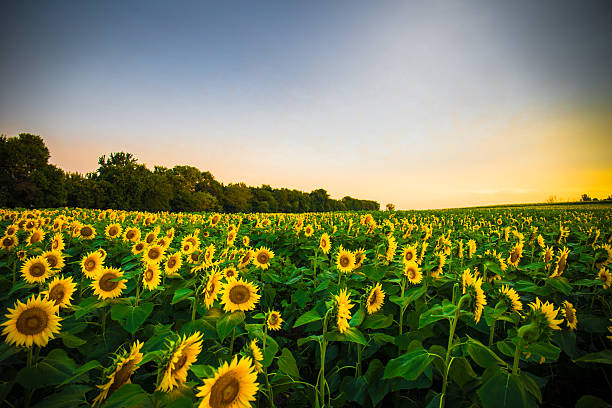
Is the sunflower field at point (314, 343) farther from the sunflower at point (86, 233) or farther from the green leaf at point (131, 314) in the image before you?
the sunflower at point (86, 233)

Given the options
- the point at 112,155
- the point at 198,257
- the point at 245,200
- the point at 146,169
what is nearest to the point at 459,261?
the point at 198,257

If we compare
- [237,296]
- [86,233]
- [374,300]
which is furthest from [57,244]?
[374,300]

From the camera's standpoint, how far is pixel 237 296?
2.24 meters

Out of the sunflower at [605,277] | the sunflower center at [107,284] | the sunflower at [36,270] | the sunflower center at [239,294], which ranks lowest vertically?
the sunflower at [36,270]

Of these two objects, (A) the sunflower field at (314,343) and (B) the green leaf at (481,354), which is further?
(B) the green leaf at (481,354)

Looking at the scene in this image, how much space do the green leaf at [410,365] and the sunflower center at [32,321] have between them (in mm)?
2177

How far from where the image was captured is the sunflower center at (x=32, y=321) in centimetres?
163

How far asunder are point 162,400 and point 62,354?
0.97 metres

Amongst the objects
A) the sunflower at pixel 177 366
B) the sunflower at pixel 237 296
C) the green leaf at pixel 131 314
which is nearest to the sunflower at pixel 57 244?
the green leaf at pixel 131 314

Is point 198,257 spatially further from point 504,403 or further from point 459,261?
point 459,261

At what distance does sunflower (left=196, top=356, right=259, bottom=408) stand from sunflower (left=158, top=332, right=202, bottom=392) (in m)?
0.12

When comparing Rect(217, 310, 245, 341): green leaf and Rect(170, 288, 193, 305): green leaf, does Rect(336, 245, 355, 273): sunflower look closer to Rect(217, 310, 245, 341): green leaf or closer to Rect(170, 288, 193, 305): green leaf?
Rect(217, 310, 245, 341): green leaf

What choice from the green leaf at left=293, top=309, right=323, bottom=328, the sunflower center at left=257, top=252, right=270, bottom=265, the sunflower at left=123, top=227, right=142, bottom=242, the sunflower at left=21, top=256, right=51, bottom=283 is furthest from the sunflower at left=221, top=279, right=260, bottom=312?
the sunflower at left=123, top=227, right=142, bottom=242

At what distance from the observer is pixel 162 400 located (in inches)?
46.1
